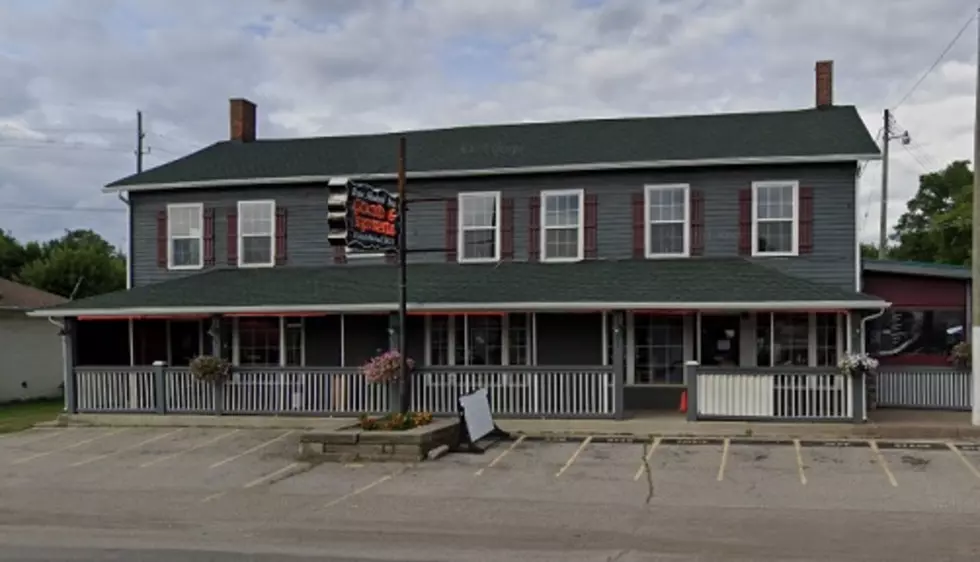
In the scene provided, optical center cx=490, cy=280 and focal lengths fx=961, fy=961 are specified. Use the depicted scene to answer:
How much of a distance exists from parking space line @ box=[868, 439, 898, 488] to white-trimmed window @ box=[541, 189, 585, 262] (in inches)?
279

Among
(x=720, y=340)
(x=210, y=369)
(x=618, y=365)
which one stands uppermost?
(x=720, y=340)

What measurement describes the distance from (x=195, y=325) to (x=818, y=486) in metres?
15.2

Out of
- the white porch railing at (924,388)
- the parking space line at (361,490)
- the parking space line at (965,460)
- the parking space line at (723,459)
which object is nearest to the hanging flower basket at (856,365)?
the parking space line at (965,460)

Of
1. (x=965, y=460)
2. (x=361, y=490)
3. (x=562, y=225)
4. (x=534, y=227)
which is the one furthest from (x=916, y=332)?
(x=361, y=490)

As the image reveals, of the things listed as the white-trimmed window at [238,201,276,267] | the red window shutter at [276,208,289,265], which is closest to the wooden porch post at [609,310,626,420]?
the red window shutter at [276,208,289,265]

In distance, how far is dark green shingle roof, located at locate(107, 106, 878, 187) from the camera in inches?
781

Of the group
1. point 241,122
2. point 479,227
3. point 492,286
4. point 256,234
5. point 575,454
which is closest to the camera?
point 575,454

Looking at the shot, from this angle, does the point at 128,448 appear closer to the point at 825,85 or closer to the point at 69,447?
the point at 69,447

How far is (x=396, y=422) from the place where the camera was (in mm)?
15250

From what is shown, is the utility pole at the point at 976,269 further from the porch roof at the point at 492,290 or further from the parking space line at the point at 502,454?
the parking space line at the point at 502,454

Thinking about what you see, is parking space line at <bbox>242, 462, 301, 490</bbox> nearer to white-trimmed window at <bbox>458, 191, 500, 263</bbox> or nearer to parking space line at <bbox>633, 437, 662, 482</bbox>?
parking space line at <bbox>633, 437, 662, 482</bbox>

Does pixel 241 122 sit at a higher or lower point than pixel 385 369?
higher

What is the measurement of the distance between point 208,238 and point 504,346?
24.8ft

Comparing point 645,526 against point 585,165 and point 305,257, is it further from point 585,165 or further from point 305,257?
point 305,257
